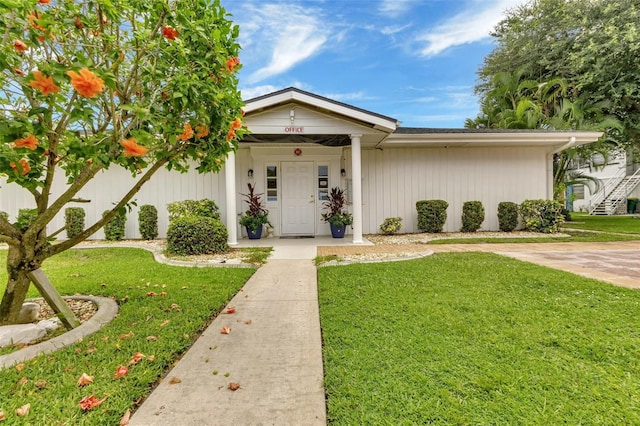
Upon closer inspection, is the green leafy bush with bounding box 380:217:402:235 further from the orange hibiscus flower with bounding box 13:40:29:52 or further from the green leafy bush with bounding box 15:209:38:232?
the orange hibiscus flower with bounding box 13:40:29:52

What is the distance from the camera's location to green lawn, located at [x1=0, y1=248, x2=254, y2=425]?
1646mm

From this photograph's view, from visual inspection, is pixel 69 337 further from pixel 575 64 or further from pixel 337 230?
pixel 575 64

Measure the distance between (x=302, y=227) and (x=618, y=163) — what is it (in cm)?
2498

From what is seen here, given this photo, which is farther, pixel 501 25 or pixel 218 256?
pixel 501 25

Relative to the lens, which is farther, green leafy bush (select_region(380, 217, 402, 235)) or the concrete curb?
green leafy bush (select_region(380, 217, 402, 235))

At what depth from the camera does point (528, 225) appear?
8.63m

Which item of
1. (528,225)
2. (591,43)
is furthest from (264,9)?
(591,43)

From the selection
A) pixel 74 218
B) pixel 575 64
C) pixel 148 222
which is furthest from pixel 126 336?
pixel 575 64

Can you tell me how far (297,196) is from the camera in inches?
352

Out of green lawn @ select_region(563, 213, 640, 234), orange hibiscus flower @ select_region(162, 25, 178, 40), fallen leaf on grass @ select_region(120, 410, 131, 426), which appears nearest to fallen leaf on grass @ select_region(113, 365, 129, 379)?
fallen leaf on grass @ select_region(120, 410, 131, 426)

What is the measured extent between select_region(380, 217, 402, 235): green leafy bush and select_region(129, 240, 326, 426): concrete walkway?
5.80m

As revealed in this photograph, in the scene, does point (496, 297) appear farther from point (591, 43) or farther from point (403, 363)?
point (591, 43)

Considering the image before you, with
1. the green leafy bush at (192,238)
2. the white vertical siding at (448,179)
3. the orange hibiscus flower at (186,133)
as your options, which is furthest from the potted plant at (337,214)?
the orange hibiscus flower at (186,133)

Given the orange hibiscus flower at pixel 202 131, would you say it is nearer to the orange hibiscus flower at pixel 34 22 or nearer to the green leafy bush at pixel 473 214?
the orange hibiscus flower at pixel 34 22
